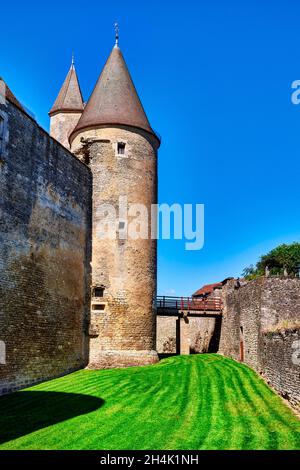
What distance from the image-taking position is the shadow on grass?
9.48m

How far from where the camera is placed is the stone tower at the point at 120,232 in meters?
18.9

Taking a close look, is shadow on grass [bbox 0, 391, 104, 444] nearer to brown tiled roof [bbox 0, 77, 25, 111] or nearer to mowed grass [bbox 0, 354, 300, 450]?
mowed grass [bbox 0, 354, 300, 450]

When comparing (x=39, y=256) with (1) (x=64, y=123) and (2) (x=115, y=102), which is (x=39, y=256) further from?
(1) (x=64, y=123)

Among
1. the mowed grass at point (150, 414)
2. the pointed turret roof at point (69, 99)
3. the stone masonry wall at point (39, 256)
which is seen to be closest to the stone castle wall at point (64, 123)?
the pointed turret roof at point (69, 99)

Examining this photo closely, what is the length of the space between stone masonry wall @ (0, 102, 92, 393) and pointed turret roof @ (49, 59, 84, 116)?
6.74 metres

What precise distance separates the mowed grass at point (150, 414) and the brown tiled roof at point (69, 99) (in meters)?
13.8

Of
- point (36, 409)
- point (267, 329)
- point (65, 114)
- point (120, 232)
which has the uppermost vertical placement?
point (65, 114)

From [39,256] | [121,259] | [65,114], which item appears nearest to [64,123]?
[65,114]

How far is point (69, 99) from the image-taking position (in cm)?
2497

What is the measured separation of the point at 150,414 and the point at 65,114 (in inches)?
694

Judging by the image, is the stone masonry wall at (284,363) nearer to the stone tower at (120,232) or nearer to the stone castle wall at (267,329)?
the stone castle wall at (267,329)

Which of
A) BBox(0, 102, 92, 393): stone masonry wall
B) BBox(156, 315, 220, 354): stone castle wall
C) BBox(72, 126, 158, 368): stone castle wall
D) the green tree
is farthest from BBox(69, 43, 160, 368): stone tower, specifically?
the green tree

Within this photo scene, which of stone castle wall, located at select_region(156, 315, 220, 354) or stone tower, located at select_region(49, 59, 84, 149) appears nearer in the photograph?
stone tower, located at select_region(49, 59, 84, 149)
